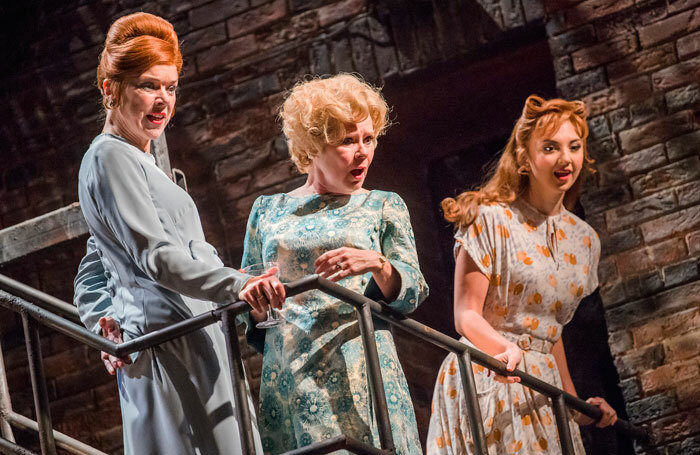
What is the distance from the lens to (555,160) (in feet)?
12.0

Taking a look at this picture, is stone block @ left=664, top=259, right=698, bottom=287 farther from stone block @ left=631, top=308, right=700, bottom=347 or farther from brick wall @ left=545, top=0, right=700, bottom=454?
stone block @ left=631, top=308, right=700, bottom=347

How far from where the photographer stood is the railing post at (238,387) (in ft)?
7.78

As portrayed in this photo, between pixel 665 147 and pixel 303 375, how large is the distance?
2208 millimetres

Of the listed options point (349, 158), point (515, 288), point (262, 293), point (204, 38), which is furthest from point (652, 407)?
point (204, 38)

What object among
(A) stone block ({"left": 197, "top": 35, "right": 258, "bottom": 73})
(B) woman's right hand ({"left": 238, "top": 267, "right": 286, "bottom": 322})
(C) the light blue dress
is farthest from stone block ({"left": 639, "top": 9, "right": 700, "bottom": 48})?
(B) woman's right hand ({"left": 238, "top": 267, "right": 286, "bottom": 322})

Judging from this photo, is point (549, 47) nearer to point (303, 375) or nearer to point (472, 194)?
point (472, 194)

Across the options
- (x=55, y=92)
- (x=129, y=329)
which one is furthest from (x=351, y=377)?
(x=55, y=92)

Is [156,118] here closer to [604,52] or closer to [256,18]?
[604,52]

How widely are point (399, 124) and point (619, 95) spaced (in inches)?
39.6

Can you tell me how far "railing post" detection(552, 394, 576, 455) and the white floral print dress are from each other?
0.12 meters

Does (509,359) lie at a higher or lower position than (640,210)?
lower

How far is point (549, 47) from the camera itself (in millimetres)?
4723

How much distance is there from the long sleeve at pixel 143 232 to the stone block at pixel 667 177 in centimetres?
224

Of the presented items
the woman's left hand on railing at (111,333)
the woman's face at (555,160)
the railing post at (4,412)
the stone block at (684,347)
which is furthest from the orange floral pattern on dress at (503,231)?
the railing post at (4,412)
